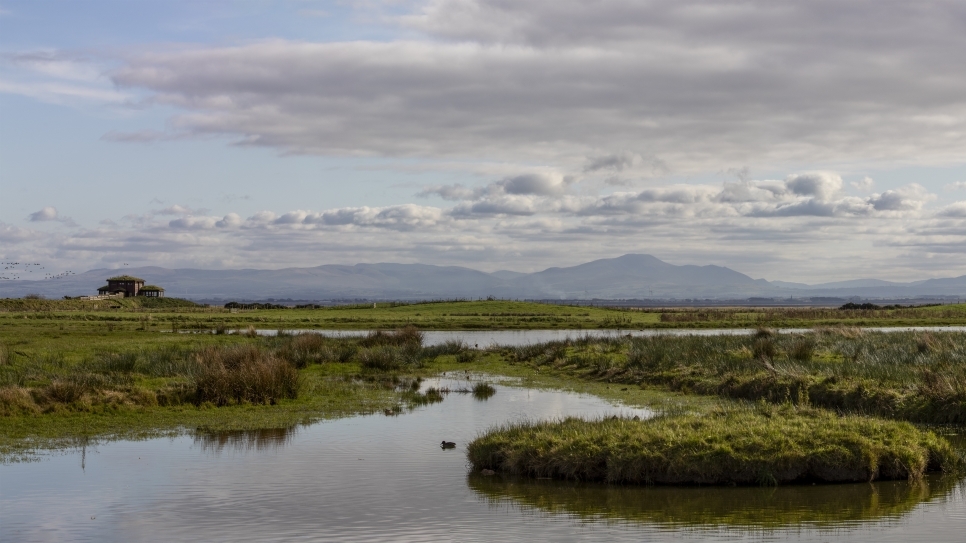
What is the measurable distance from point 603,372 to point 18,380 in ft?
68.3

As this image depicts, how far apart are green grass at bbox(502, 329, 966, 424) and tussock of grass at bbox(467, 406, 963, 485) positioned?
6462mm

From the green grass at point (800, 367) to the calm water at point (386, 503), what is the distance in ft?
26.9

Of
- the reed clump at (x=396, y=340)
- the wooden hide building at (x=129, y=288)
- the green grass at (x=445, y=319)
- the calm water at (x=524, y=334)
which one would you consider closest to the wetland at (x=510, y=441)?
the reed clump at (x=396, y=340)

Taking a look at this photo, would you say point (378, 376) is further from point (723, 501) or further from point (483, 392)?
point (723, 501)

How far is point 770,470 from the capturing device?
17.6 metres

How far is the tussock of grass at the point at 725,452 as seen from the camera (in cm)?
1766

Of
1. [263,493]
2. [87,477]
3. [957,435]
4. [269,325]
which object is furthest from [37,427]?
[269,325]

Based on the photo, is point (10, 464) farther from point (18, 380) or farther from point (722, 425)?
point (722, 425)

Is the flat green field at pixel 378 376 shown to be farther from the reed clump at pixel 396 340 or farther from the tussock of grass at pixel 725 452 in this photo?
the tussock of grass at pixel 725 452

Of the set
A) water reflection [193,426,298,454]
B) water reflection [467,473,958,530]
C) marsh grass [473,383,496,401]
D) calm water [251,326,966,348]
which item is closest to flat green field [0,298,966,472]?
water reflection [193,426,298,454]

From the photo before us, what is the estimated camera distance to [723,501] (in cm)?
1634

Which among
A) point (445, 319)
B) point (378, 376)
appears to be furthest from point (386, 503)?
point (445, 319)

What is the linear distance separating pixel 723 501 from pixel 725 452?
157 centimetres

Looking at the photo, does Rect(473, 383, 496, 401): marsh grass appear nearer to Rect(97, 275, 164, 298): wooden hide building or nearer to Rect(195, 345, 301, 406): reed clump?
Rect(195, 345, 301, 406): reed clump
